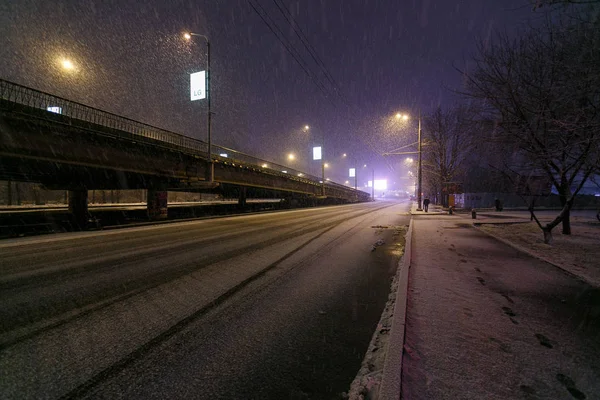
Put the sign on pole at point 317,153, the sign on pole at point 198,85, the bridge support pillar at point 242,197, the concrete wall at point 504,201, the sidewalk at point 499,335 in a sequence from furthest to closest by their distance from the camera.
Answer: the sign on pole at point 317,153, the concrete wall at point 504,201, the bridge support pillar at point 242,197, the sign on pole at point 198,85, the sidewalk at point 499,335

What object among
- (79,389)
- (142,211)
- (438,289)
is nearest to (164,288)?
(79,389)

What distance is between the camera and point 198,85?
20.4 meters

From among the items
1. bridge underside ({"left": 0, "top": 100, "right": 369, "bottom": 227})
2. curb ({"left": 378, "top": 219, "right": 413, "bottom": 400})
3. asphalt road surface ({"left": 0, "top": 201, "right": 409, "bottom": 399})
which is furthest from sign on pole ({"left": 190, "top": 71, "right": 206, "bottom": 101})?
curb ({"left": 378, "top": 219, "right": 413, "bottom": 400})

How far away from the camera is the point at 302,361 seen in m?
2.62

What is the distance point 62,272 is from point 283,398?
5.94 m

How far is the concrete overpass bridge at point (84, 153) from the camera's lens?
1104cm

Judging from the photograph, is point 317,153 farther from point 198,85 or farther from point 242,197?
point 198,85

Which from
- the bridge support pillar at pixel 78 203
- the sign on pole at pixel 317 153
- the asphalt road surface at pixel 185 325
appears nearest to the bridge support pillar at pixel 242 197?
the bridge support pillar at pixel 78 203

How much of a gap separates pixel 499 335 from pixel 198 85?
22.5 meters

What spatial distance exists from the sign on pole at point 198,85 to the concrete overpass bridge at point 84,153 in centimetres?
345

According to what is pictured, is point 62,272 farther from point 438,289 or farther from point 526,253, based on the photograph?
point 526,253

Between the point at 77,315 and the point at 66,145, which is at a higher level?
the point at 66,145

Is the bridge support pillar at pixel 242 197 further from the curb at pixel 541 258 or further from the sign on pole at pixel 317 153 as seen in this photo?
the curb at pixel 541 258

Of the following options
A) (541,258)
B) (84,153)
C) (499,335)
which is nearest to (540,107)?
(541,258)
